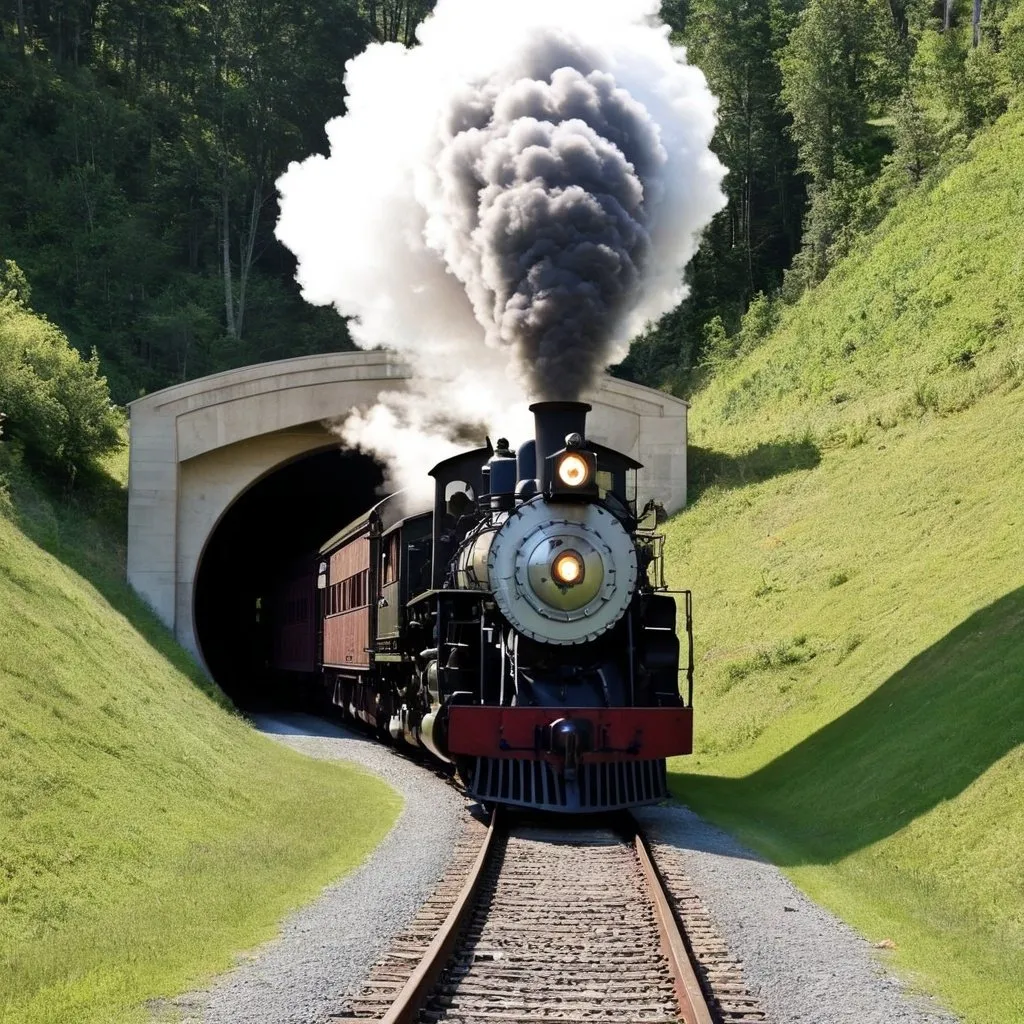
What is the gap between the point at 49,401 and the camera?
102 feet

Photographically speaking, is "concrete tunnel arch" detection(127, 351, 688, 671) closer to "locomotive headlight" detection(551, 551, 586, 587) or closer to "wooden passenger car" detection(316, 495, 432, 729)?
"wooden passenger car" detection(316, 495, 432, 729)

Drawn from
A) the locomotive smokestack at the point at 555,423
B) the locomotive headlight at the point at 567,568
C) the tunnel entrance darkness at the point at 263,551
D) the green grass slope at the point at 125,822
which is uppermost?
the tunnel entrance darkness at the point at 263,551

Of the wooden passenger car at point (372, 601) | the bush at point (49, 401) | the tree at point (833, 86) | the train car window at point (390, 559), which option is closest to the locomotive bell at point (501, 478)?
the wooden passenger car at point (372, 601)

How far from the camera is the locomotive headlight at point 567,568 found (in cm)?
1288

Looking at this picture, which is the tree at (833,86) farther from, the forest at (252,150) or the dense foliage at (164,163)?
the dense foliage at (164,163)

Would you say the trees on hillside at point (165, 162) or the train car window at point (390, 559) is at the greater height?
the trees on hillside at point (165, 162)

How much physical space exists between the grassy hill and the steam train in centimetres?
162

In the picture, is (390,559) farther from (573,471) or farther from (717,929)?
(717,929)

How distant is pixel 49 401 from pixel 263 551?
17109 millimetres

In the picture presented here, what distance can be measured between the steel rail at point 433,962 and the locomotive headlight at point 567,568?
360cm

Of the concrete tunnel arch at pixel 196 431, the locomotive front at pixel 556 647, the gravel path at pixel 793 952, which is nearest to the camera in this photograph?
the gravel path at pixel 793 952

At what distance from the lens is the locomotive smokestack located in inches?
515

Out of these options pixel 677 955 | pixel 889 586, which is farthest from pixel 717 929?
pixel 889 586

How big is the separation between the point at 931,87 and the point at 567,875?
48355 millimetres
